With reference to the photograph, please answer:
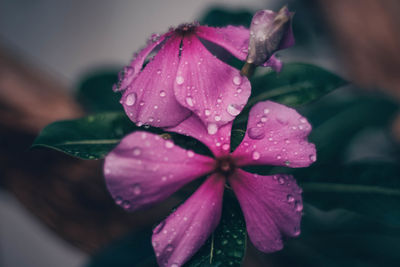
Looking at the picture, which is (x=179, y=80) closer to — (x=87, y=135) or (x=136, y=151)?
(x=136, y=151)

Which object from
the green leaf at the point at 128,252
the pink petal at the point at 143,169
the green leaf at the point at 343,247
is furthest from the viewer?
the green leaf at the point at 343,247

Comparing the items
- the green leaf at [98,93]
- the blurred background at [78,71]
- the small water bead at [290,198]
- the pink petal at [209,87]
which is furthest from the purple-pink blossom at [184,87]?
the green leaf at [98,93]

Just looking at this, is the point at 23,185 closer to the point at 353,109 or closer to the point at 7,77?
the point at 7,77

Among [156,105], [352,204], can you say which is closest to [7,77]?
[156,105]

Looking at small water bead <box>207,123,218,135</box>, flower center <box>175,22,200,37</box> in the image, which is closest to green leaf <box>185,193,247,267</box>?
small water bead <box>207,123,218,135</box>

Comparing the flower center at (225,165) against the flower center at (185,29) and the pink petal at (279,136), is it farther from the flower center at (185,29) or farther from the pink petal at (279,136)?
the flower center at (185,29)

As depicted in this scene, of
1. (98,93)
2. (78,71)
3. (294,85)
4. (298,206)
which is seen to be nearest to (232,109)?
(298,206)

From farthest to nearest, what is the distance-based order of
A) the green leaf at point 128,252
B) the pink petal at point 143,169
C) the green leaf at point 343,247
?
the green leaf at point 343,247
the green leaf at point 128,252
the pink petal at point 143,169

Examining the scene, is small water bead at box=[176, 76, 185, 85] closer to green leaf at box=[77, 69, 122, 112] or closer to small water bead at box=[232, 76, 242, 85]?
small water bead at box=[232, 76, 242, 85]
